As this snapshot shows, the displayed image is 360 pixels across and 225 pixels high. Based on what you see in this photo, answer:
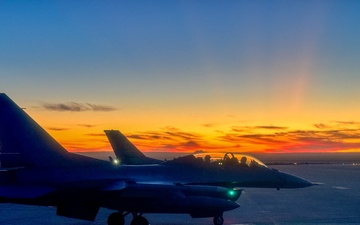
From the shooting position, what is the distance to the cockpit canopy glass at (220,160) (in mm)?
19672

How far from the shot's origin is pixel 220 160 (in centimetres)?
2003

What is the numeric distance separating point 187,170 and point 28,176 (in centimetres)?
580

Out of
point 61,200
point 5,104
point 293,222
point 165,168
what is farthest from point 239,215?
point 5,104

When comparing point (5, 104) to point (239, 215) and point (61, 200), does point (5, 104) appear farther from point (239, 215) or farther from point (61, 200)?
point (239, 215)

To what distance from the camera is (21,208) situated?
2711 centimetres

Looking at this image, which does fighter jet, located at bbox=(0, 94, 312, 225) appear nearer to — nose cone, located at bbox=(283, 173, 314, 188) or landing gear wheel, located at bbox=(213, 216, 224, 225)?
landing gear wheel, located at bbox=(213, 216, 224, 225)

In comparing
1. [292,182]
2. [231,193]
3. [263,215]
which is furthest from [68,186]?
[292,182]

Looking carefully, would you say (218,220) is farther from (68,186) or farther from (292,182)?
(68,186)

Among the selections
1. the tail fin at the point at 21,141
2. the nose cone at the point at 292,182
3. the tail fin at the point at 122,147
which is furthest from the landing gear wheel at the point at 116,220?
the tail fin at the point at 122,147

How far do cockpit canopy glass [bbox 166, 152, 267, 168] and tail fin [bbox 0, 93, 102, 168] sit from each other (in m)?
4.72

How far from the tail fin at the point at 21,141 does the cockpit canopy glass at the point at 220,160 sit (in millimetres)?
4724

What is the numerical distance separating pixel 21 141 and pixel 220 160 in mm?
7504

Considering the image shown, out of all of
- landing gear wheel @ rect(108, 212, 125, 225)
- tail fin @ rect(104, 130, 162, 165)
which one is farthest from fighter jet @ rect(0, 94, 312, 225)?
tail fin @ rect(104, 130, 162, 165)

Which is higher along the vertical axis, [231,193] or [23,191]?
[231,193]
